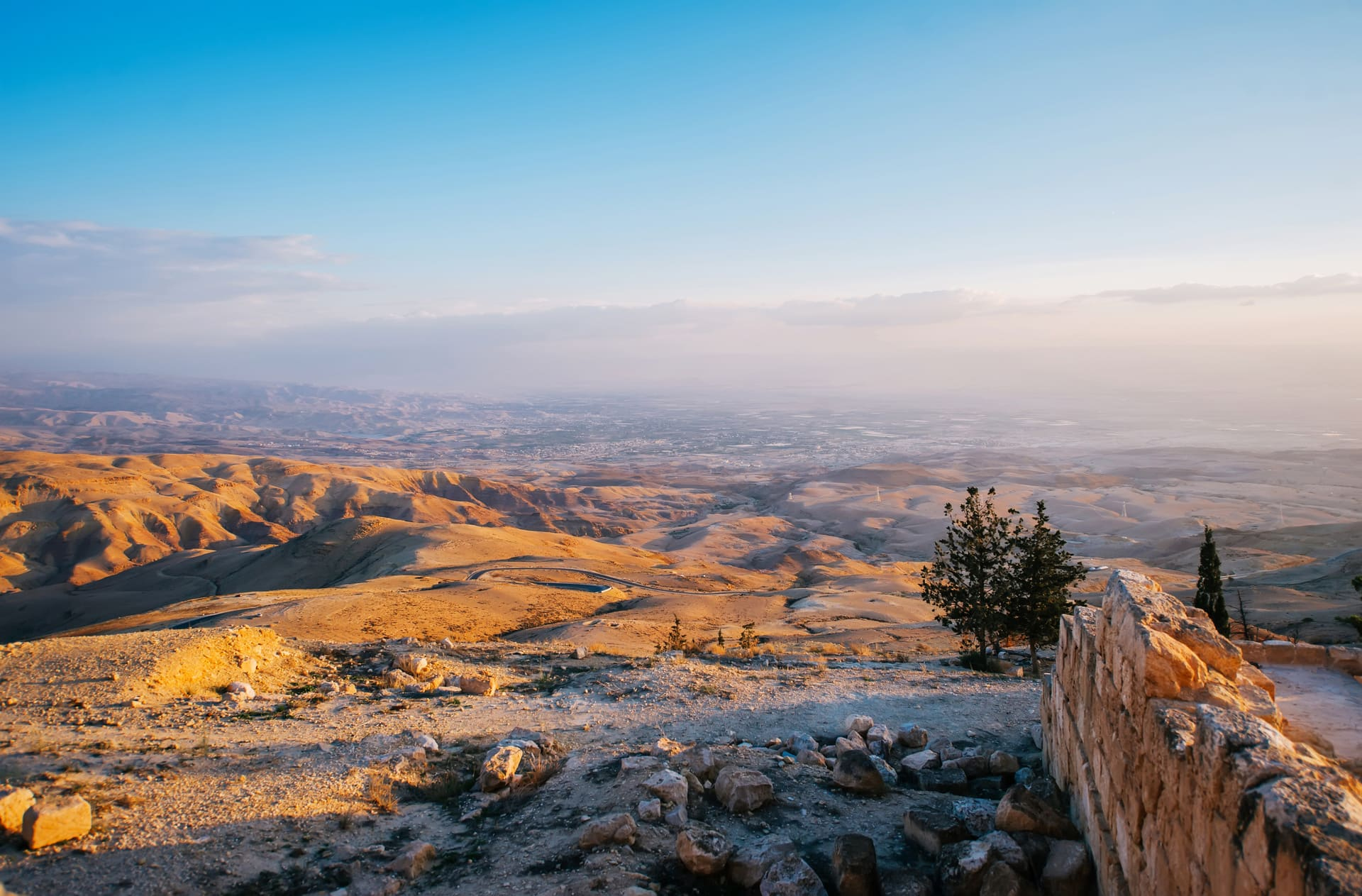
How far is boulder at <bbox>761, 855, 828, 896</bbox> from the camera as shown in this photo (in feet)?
23.4

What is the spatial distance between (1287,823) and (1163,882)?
5.88 ft

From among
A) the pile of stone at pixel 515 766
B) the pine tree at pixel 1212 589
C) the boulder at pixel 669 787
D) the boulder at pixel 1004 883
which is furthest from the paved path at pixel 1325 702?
the pine tree at pixel 1212 589

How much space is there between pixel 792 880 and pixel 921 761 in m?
4.60

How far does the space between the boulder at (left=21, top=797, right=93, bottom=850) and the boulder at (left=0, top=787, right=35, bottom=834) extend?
0.21 feet

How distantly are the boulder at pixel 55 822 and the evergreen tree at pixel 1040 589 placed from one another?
20.4 m

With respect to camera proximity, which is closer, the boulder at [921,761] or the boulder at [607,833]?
the boulder at [607,833]

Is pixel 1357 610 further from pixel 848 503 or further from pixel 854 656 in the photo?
pixel 848 503

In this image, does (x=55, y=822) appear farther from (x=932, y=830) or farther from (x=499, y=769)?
(x=932, y=830)

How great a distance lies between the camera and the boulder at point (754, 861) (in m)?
7.50

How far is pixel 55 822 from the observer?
7578 millimetres

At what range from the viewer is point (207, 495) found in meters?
76.2

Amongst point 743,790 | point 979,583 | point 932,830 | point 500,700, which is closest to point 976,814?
point 932,830

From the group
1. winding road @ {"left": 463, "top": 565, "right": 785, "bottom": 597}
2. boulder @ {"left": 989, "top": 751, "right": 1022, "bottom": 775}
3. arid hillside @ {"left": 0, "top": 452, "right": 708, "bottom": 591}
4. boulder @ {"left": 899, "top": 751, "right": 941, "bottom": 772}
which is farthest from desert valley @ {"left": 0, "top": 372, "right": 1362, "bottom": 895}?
arid hillside @ {"left": 0, "top": 452, "right": 708, "bottom": 591}

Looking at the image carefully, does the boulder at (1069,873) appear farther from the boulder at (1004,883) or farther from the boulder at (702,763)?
the boulder at (702,763)
